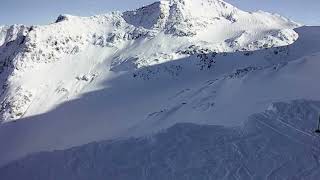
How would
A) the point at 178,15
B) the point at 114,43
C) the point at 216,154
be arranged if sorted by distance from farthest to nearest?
the point at 178,15, the point at 114,43, the point at 216,154

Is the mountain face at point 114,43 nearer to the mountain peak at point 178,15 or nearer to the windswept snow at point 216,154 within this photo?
the mountain peak at point 178,15

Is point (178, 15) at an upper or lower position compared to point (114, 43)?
upper

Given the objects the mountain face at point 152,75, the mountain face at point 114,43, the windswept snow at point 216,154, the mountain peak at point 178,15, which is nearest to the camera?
the windswept snow at point 216,154

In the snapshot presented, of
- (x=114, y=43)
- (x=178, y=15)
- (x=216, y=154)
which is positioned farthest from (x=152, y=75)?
(x=216, y=154)

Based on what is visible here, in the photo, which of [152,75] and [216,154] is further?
[152,75]

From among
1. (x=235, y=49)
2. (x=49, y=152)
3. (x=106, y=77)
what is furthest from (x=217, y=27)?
(x=49, y=152)

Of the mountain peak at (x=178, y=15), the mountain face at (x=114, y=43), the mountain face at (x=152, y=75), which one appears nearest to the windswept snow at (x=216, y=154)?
the mountain face at (x=152, y=75)

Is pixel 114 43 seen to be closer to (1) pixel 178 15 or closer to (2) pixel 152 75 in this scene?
(1) pixel 178 15

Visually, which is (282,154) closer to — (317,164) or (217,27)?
(317,164)

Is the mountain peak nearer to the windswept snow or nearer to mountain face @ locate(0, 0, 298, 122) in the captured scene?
mountain face @ locate(0, 0, 298, 122)

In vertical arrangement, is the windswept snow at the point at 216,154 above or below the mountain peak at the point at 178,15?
below
